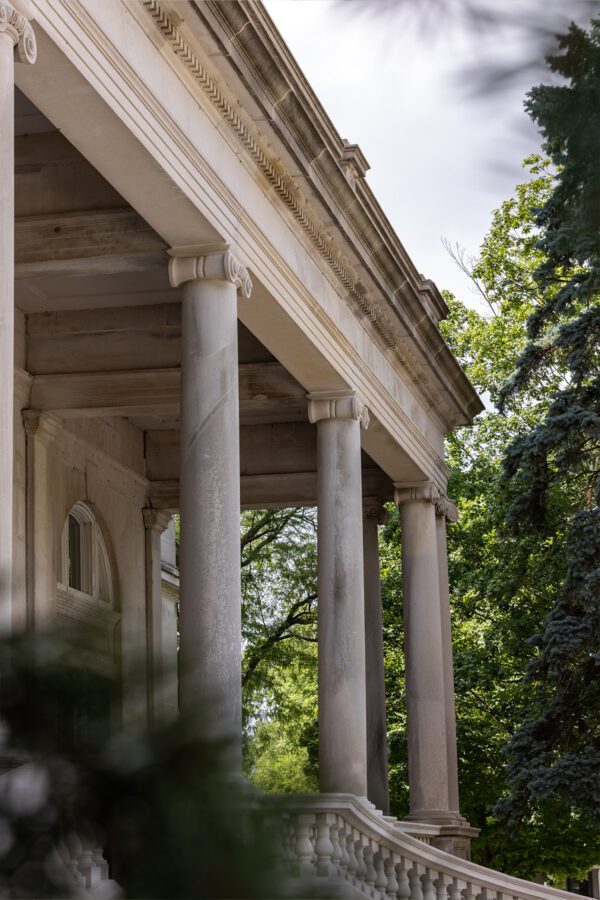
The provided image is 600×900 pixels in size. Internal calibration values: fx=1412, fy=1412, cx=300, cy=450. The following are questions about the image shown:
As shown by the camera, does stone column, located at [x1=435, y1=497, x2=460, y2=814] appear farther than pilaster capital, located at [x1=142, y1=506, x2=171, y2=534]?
No

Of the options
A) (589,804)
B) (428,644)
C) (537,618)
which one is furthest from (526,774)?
(537,618)

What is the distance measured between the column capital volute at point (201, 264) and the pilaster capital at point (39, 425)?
10.9m

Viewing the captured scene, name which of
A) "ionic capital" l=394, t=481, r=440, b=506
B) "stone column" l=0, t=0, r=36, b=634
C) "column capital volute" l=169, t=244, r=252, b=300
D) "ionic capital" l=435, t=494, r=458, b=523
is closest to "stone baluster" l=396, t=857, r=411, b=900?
"column capital volute" l=169, t=244, r=252, b=300

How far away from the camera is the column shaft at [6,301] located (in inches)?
576

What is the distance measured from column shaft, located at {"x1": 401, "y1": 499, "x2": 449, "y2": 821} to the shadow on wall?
36643 mm

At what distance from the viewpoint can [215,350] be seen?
23.2 m

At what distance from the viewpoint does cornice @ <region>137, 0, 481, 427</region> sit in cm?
2181

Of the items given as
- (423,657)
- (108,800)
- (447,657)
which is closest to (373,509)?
(447,657)

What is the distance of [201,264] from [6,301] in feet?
29.2

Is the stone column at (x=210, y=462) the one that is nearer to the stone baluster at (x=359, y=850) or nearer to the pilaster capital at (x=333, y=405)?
the stone baluster at (x=359, y=850)

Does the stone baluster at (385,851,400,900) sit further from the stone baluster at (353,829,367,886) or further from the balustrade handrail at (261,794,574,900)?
the stone baluster at (353,829,367,886)

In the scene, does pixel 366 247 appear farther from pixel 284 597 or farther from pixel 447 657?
pixel 284 597

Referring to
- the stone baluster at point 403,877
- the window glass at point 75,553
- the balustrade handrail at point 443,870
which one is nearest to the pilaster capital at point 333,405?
the balustrade handrail at point 443,870

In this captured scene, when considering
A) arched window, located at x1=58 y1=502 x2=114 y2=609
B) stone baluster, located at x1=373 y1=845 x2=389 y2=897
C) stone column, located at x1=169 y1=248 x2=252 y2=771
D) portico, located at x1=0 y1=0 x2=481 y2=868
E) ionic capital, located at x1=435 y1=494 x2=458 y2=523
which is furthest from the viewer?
ionic capital, located at x1=435 y1=494 x2=458 y2=523
